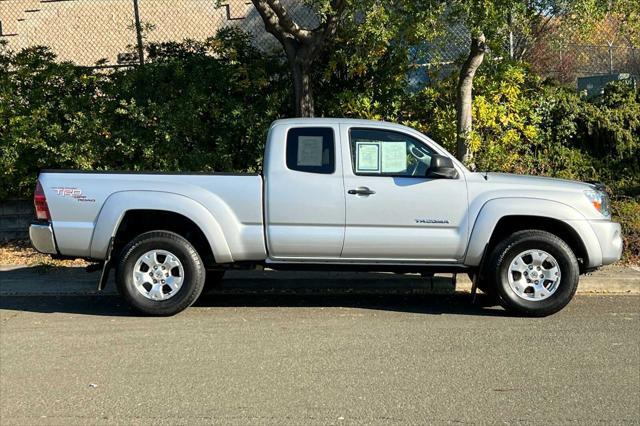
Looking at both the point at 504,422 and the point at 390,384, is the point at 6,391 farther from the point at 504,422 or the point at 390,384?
the point at 504,422

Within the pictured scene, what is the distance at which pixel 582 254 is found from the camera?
6508 millimetres

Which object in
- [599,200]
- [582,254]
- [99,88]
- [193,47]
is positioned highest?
[193,47]

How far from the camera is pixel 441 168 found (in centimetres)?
626

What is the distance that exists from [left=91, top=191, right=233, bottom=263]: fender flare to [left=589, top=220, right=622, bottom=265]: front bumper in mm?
3549

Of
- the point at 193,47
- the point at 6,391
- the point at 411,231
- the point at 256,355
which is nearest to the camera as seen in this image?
the point at 6,391

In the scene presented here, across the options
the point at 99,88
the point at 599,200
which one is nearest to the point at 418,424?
the point at 599,200

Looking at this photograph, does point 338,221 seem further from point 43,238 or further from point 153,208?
point 43,238

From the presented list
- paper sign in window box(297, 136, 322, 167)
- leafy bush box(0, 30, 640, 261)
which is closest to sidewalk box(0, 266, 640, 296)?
paper sign in window box(297, 136, 322, 167)

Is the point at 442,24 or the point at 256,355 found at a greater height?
the point at 442,24

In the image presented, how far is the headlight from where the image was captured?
641 centimetres

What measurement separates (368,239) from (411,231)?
0.41 m

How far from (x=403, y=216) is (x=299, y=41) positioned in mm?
4349

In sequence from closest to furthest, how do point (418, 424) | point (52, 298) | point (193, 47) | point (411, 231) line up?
1. point (418, 424)
2. point (411, 231)
3. point (52, 298)
4. point (193, 47)

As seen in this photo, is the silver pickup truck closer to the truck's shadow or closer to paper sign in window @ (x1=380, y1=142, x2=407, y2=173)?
paper sign in window @ (x1=380, y1=142, x2=407, y2=173)
